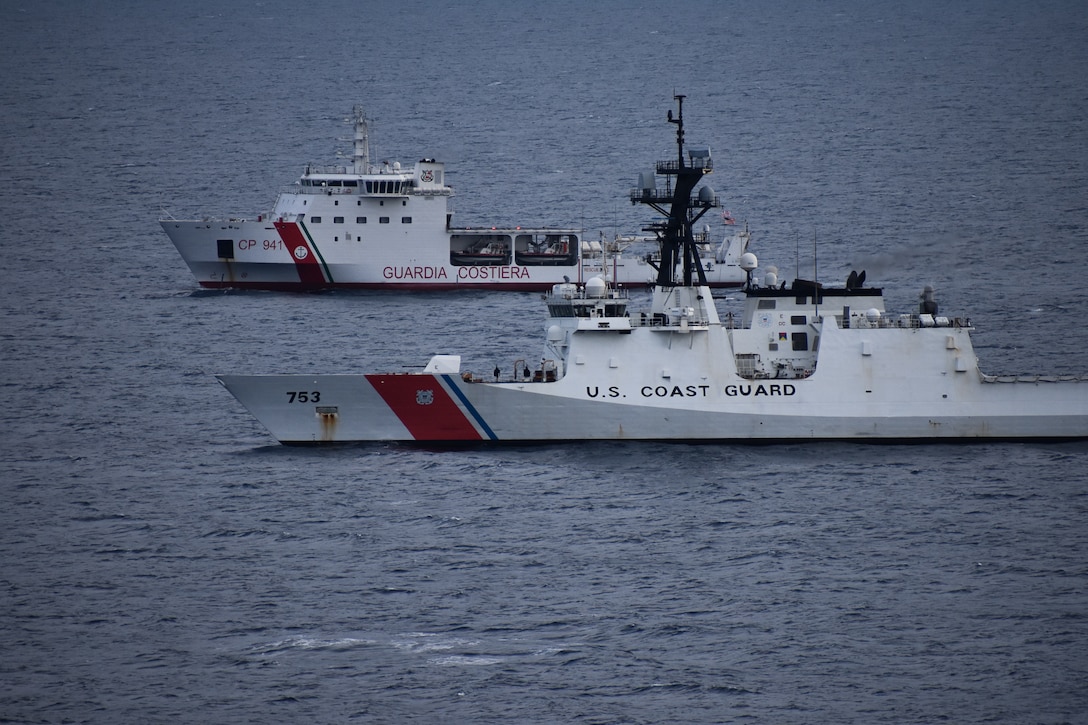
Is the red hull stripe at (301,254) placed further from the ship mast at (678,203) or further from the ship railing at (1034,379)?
the ship railing at (1034,379)

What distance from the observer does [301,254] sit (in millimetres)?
81250

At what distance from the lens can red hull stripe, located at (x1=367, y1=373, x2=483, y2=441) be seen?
47844 mm

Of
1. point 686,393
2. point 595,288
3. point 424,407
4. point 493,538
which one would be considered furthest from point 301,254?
point 493,538

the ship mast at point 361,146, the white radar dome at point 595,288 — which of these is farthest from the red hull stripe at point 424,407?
the ship mast at point 361,146

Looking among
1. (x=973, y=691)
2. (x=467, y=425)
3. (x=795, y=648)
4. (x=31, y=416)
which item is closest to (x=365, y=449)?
(x=467, y=425)

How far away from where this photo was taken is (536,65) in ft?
620

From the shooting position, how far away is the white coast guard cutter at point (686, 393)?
159 ft

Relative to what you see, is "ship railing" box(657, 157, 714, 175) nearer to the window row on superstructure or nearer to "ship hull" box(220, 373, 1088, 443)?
"ship hull" box(220, 373, 1088, 443)

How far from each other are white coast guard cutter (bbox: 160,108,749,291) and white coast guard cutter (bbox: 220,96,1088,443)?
31723 millimetres

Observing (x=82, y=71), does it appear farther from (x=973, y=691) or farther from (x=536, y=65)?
(x=973, y=691)

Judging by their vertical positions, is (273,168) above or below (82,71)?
below

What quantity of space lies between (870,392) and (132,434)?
21013 millimetres

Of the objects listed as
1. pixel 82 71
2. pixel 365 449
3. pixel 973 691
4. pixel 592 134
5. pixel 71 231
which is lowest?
pixel 973 691

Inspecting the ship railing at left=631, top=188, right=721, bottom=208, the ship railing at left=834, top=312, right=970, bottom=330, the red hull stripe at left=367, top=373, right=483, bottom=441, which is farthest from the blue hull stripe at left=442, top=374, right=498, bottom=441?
the ship railing at left=834, top=312, right=970, bottom=330
